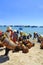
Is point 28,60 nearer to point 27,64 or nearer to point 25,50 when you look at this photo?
point 27,64

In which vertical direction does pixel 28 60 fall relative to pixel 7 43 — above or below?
below

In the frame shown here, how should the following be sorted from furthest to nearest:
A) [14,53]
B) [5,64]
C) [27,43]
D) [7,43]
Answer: [27,43]
[14,53]
[7,43]
[5,64]

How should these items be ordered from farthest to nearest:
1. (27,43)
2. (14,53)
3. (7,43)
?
1. (27,43)
2. (14,53)
3. (7,43)

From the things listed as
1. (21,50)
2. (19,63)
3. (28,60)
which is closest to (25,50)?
(21,50)

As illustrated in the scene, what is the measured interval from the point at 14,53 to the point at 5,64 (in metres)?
2.96

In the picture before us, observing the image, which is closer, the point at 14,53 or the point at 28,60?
the point at 28,60

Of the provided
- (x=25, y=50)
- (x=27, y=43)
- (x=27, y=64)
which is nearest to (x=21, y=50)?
(x=25, y=50)

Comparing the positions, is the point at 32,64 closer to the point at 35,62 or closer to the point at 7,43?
the point at 35,62

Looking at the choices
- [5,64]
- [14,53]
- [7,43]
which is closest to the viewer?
[5,64]

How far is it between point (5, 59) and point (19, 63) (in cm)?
111

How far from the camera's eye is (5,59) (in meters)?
10.4

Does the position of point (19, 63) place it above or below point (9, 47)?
below

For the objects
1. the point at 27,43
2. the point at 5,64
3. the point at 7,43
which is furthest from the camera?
the point at 27,43

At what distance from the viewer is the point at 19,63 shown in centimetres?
973
